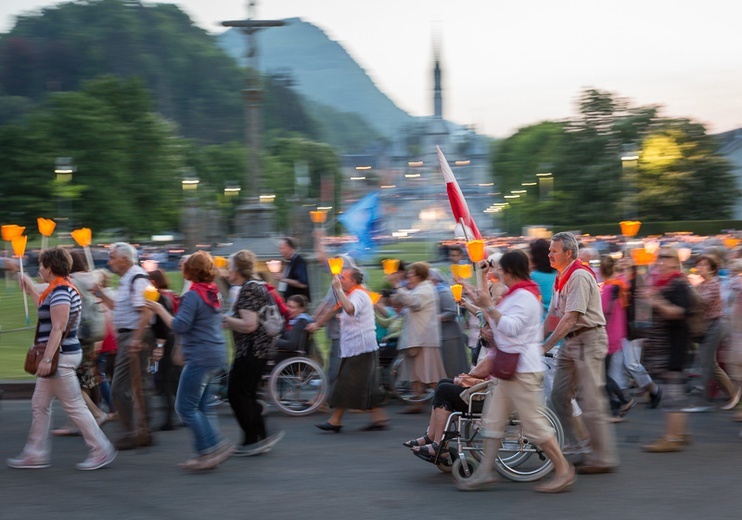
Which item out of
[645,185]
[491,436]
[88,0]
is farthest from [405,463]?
[88,0]

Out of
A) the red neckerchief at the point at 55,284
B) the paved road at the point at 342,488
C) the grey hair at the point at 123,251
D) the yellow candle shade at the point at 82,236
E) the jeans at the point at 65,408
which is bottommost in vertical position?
the paved road at the point at 342,488

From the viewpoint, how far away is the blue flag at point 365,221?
49.5 ft

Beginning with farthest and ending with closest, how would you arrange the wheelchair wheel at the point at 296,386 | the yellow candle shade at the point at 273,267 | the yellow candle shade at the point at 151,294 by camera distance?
the yellow candle shade at the point at 273,267 < the wheelchair wheel at the point at 296,386 < the yellow candle shade at the point at 151,294

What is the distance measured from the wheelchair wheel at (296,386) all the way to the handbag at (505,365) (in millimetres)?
3958

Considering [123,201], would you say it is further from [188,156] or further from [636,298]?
[636,298]

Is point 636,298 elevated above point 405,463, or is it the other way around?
→ point 636,298

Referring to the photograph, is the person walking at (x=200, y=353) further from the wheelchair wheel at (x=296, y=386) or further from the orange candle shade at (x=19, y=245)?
the wheelchair wheel at (x=296, y=386)

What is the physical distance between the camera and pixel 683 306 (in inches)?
309

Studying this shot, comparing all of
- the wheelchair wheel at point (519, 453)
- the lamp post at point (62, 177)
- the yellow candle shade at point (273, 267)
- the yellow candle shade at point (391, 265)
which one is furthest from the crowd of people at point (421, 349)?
the lamp post at point (62, 177)

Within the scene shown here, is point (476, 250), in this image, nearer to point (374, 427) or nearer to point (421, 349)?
point (374, 427)

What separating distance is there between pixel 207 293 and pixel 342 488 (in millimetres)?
1792

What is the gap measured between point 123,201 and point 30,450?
4802cm

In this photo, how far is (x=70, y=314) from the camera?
7414mm

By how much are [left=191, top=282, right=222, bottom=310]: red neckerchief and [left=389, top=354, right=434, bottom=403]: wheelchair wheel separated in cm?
357
